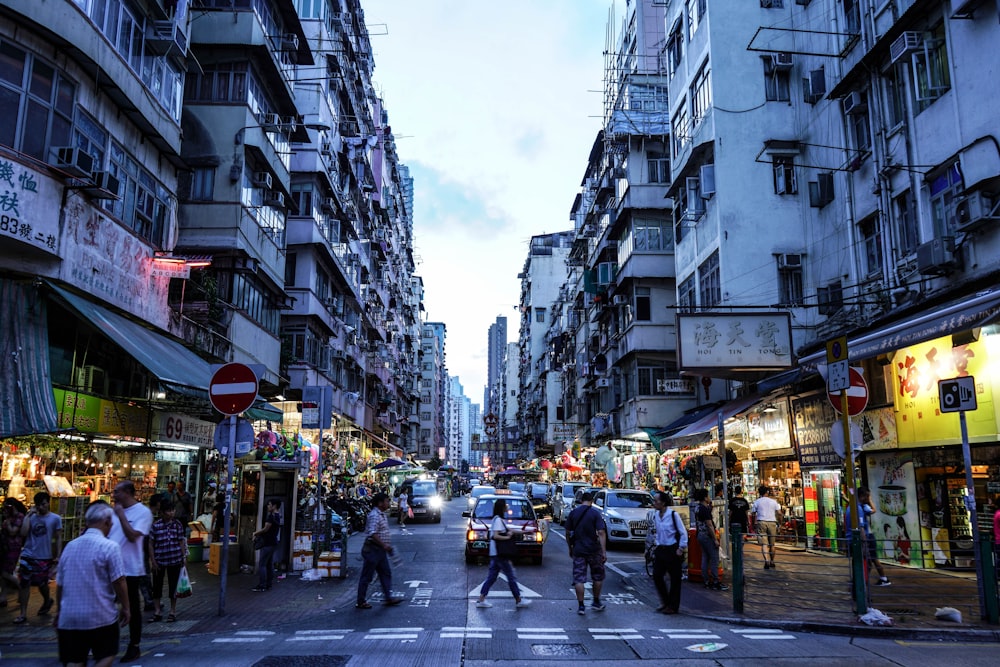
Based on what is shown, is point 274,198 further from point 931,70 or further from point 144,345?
point 931,70

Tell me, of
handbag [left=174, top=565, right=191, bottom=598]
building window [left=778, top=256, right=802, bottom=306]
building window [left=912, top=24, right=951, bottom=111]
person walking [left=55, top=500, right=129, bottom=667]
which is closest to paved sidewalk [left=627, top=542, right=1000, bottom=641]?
handbag [left=174, top=565, right=191, bottom=598]

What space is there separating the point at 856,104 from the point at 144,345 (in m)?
17.2

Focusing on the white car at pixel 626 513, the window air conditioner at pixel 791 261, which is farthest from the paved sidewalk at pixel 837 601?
the window air conditioner at pixel 791 261

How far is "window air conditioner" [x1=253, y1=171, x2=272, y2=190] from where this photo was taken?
23234mm

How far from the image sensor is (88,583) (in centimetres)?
586

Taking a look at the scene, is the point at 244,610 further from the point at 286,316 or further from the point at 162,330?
the point at 286,316

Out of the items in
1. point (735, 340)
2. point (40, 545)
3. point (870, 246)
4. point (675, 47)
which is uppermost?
point (675, 47)

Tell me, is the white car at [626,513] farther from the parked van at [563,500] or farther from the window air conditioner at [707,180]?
the window air conditioner at [707,180]

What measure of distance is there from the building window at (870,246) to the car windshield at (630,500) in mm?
9028

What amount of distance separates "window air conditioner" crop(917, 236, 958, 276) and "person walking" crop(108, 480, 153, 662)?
1406 cm

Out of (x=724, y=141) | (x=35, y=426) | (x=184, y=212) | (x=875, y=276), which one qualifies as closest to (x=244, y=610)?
(x=35, y=426)

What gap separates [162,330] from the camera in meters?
16.7

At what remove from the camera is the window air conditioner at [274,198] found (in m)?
24.1

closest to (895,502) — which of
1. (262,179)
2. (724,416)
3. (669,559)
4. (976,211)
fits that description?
(724,416)
